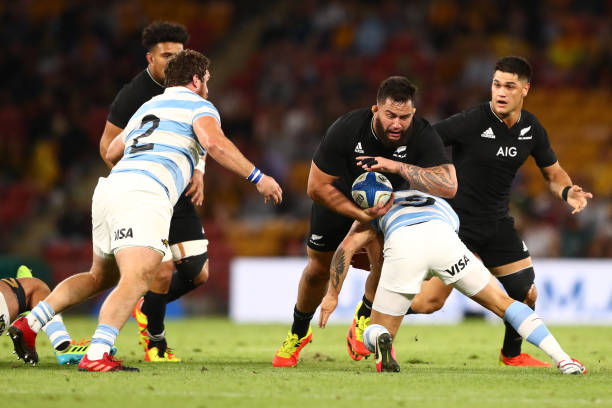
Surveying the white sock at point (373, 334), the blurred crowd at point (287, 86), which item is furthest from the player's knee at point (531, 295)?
the blurred crowd at point (287, 86)

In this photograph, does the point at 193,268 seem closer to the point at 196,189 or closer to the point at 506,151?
the point at 196,189

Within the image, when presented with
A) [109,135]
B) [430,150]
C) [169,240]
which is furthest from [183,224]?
[430,150]

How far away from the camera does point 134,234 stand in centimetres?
637

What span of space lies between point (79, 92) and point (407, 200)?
14289 mm

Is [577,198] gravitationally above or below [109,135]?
below

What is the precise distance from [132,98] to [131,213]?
1953 millimetres

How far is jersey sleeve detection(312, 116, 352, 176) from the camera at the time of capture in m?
6.89

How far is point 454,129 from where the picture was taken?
25.7ft

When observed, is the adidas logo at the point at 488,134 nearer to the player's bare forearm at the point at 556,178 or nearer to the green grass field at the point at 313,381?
the player's bare forearm at the point at 556,178

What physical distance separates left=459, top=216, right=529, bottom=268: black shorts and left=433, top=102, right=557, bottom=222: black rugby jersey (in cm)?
7

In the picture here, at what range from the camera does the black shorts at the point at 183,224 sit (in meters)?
7.97

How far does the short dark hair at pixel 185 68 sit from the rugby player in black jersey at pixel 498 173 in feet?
6.92

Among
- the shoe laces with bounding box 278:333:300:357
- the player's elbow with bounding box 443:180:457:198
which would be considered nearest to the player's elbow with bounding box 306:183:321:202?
the player's elbow with bounding box 443:180:457:198

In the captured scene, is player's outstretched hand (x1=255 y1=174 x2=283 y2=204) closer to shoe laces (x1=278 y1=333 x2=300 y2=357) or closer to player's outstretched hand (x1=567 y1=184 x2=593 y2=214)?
shoe laces (x1=278 y1=333 x2=300 y2=357)
